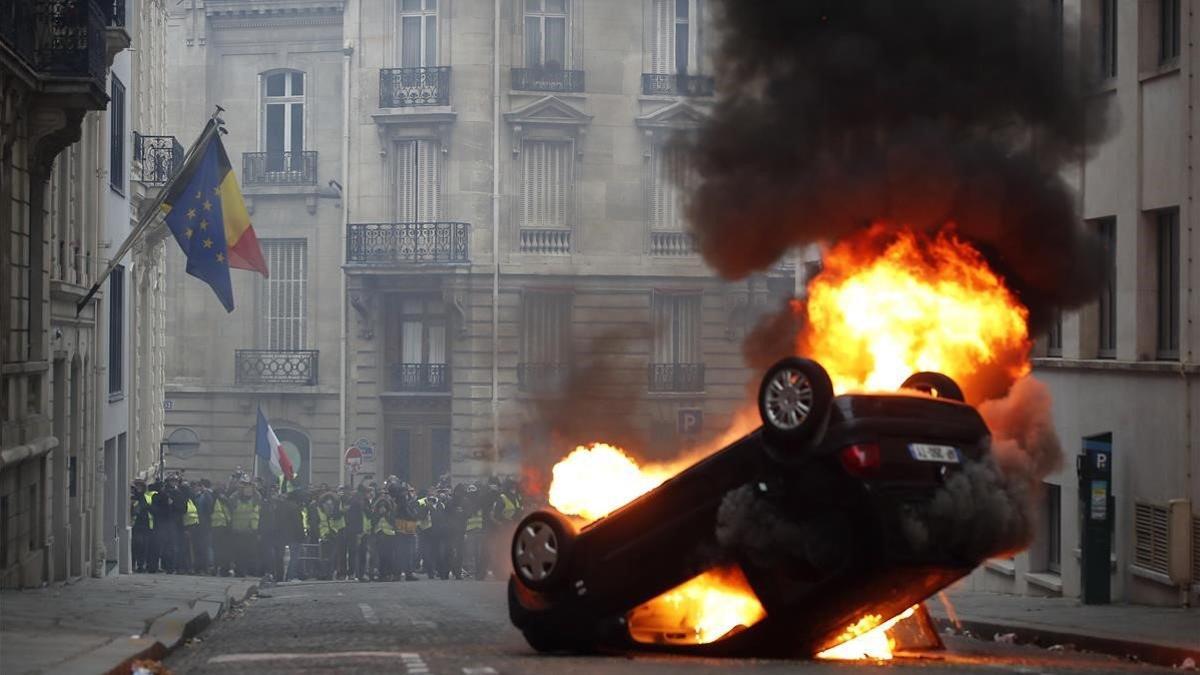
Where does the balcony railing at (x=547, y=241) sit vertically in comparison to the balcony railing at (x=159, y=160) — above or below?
below

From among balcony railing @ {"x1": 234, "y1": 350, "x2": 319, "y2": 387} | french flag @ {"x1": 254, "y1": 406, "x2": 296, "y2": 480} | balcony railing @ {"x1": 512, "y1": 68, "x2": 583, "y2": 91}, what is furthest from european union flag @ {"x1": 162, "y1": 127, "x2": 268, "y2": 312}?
balcony railing @ {"x1": 234, "y1": 350, "x2": 319, "y2": 387}

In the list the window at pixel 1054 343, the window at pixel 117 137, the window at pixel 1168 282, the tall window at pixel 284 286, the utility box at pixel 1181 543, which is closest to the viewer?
the utility box at pixel 1181 543

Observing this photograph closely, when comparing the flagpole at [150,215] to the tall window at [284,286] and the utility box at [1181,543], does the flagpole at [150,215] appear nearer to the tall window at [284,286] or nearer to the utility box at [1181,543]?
the utility box at [1181,543]

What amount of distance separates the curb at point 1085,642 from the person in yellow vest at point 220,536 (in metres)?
15.8

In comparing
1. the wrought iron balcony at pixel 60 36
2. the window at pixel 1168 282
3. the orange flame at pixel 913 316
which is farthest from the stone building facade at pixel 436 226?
the orange flame at pixel 913 316

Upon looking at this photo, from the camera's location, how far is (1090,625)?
701 inches

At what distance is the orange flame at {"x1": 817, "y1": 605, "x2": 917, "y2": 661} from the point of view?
13070 mm

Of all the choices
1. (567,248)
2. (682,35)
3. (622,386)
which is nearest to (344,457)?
(567,248)

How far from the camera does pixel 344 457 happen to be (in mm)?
42750

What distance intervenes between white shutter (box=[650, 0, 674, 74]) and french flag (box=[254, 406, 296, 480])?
1169 centimetres

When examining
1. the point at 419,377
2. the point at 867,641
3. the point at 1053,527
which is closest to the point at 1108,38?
the point at 1053,527

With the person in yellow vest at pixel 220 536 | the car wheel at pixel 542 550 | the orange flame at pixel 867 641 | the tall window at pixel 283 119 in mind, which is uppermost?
the tall window at pixel 283 119

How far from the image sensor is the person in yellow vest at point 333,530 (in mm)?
30922

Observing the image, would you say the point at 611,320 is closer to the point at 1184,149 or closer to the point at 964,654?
the point at 1184,149
